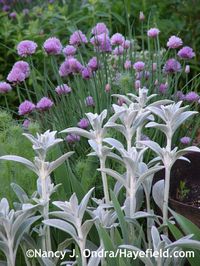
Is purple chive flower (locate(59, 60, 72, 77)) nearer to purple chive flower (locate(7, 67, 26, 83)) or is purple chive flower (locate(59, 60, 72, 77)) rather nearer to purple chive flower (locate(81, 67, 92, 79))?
purple chive flower (locate(81, 67, 92, 79))

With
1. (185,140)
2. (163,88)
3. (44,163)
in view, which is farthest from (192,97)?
(44,163)

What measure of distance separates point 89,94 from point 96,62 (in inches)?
6.6

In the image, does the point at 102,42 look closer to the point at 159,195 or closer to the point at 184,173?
the point at 184,173

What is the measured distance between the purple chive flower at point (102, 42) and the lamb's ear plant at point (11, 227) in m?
1.30

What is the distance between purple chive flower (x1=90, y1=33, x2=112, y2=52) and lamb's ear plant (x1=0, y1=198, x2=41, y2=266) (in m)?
1.30

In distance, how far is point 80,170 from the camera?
2457mm

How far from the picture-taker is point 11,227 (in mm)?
1918

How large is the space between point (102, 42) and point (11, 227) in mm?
1423

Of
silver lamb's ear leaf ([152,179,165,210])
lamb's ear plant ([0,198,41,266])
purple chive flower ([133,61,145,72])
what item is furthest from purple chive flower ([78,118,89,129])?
lamb's ear plant ([0,198,41,266])

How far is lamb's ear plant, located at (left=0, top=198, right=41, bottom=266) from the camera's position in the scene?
6.25 feet

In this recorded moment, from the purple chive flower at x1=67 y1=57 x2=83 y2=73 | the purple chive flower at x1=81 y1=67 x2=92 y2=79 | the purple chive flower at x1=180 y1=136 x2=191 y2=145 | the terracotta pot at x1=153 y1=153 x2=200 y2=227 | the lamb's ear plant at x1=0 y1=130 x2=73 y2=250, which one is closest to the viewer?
the lamb's ear plant at x1=0 y1=130 x2=73 y2=250

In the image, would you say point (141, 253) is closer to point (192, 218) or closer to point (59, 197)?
point (192, 218)

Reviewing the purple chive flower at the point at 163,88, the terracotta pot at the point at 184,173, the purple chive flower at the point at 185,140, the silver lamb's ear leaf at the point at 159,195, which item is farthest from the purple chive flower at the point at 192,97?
the silver lamb's ear leaf at the point at 159,195

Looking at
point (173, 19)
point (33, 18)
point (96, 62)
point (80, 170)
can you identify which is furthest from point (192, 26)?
point (80, 170)
